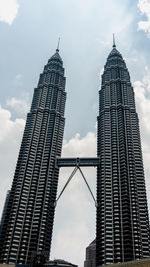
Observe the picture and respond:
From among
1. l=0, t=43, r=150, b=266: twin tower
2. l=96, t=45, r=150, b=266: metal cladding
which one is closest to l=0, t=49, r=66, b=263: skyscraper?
l=0, t=43, r=150, b=266: twin tower

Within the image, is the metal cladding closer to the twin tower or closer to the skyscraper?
the twin tower

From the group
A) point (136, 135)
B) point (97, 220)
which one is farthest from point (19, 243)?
point (136, 135)

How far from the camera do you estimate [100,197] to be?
166 m

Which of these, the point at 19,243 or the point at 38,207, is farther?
the point at 38,207

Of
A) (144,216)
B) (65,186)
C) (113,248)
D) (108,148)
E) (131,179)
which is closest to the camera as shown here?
(113,248)

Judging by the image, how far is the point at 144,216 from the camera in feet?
500

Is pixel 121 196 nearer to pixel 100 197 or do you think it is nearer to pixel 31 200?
pixel 100 197

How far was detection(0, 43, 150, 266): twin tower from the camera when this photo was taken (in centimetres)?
14325

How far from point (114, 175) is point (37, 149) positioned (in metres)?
56.1

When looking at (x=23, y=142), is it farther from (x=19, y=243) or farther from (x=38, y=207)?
(x=19, y=243)

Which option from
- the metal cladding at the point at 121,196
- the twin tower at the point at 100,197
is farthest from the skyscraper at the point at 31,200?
the metal cladding at the point at 121,196

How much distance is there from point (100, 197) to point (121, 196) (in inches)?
536

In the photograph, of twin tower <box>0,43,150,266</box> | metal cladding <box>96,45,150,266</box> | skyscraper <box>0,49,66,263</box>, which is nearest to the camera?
metal cladding <box>96,45,150,266</box>

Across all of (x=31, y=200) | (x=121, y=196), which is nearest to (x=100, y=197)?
(x=121, y=196)
